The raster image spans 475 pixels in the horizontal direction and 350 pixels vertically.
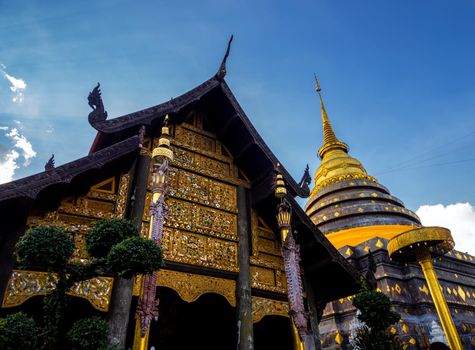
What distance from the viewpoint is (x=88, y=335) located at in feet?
14.0

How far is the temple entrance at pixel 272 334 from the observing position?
9414 mm

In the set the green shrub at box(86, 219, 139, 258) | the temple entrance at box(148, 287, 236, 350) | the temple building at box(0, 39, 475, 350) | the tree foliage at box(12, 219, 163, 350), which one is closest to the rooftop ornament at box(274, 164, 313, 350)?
the temple building at box(0, 39, 475, 350)

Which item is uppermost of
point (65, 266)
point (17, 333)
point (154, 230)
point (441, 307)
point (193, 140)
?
point (193, 140)

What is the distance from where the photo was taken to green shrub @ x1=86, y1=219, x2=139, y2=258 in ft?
16.4

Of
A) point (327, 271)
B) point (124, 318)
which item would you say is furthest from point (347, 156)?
point (124, 318)

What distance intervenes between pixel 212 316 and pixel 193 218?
2993 millimetres

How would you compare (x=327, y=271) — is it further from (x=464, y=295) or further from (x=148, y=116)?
(x=464, y=295)

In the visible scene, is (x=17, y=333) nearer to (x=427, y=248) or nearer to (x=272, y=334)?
(x=272, y=334)

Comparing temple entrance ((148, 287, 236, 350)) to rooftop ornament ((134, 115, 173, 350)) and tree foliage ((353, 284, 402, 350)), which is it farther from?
rooftop ornament ((134, 115, 173, 350))

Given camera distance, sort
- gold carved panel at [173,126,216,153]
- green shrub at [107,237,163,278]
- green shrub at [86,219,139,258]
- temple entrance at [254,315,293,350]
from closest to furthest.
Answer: green shrub at [107,237,163,278] → green shrub at [86,219,139,258] → gold carved panel at [173,126,216,153] → temple entrance at [254,315,293,350]

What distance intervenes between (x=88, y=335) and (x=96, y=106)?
15.1ft

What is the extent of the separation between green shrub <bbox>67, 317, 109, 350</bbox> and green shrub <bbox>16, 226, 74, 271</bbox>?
0.76m

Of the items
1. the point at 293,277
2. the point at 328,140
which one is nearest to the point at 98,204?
the point at 293,277

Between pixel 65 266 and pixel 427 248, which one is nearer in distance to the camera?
pixel 65 266
